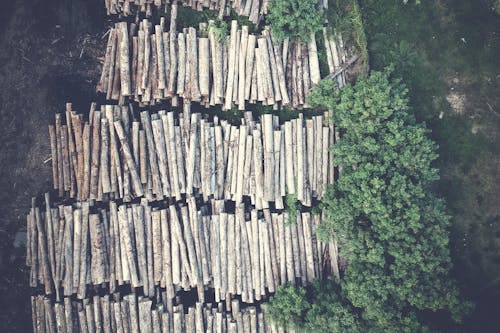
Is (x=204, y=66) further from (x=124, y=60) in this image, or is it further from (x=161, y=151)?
(x=161, y=151)

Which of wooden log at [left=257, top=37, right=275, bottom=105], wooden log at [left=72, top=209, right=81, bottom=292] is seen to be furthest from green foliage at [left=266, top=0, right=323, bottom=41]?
wooden log at [left=72, top=209, right=81, bottom=292]

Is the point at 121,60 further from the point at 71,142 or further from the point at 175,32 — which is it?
the point at 71,142

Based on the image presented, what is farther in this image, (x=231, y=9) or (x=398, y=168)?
(x=231, y=9)

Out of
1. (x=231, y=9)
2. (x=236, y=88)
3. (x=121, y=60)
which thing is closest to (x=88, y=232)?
(x=121, y=60)

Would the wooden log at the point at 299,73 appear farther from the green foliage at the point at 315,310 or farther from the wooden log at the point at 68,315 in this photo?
the wooden log at the point at 68,315

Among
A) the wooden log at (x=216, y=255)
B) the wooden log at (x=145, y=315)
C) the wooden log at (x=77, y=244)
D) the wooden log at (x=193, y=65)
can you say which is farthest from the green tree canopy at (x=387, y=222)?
the wooden log at (x=77, y=244)

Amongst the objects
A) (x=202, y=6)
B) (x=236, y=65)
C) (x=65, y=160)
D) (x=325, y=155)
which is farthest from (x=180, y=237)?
(x=202, y=6)

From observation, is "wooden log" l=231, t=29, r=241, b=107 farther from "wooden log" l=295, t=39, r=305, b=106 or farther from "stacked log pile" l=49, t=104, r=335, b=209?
"wooden log" l=295, t=39, r=305, b=106
